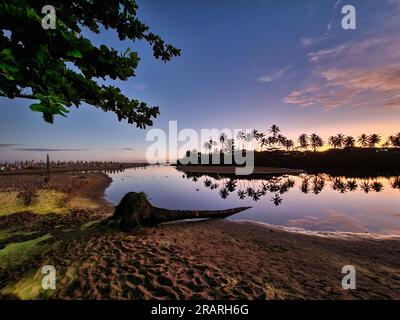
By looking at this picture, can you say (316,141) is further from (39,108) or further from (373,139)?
(39,108)

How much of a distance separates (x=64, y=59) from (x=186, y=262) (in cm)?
598

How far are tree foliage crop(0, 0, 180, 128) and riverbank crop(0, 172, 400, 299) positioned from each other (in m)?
3.99

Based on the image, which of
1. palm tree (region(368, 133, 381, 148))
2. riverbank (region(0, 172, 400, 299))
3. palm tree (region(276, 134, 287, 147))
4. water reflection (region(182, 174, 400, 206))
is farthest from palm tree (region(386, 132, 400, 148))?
riverbank (region(0, 172, 400, 299))

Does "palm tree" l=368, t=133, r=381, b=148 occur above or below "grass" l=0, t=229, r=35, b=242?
above

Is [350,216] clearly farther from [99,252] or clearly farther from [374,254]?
[99,252]

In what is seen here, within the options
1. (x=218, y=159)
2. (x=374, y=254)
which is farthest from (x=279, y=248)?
(x=218, y=159)

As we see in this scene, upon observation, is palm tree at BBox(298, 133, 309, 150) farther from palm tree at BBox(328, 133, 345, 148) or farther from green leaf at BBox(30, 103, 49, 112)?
green leaf at BBox(30, 103, 49, 112)

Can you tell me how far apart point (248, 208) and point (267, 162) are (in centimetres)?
8281

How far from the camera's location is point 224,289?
4.92 metres

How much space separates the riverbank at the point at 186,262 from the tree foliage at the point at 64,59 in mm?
3990

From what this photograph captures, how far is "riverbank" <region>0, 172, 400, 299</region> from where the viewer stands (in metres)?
4.89

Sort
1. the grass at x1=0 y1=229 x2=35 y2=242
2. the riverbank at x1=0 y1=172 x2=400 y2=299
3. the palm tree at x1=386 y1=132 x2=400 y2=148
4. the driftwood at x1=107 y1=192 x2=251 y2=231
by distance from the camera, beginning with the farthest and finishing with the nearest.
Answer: the palm tree at x1=386 y1=132 x2=400 y2=148 < the driftwood at x1=107 y1=192 x2=251 y2=231 < the grass at x1=0 y1=229 x2=35 y2=242 < the riverbank at x1=0 y1=172 x2=400 y2=299

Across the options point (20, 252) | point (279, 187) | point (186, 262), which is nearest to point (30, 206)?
point (20, 252)

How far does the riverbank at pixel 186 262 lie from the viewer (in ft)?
16.0
